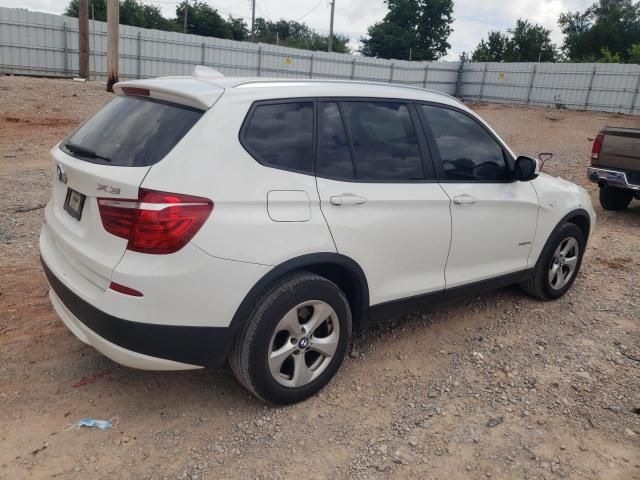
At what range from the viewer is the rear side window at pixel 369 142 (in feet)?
9.87

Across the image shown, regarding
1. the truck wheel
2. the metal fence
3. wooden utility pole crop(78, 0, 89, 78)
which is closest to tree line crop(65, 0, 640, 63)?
the metal fence

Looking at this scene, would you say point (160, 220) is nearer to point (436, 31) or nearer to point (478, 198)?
point (478, 198)

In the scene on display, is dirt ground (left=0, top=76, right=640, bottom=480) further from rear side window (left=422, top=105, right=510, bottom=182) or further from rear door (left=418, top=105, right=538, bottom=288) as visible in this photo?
rear side window (left=422, top=105, right=510, bottom=182)

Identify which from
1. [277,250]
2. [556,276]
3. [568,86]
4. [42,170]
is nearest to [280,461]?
[277,250]

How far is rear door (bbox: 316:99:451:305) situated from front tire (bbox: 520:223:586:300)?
1389 millimetres

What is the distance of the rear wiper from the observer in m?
2.71

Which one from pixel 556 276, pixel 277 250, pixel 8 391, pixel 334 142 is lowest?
pixel 8 391

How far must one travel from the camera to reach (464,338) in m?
3.97

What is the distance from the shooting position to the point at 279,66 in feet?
85.5

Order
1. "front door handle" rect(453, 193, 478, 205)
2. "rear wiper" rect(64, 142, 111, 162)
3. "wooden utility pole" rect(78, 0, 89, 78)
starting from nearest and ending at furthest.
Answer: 1. "rear wiper" rect(64, 142, 111, 162)
2. "front door handle" rect(453, 193, 478, 205)
3. "wooden utility pole" rect(78, 0, 89, 78)

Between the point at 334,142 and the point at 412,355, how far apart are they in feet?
5.28

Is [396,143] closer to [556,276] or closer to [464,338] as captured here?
[464,338]

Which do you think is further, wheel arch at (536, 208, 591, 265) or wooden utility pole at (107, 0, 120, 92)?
wooden utility pole at (107, 0, 120, 92)

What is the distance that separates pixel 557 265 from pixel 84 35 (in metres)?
17.1
